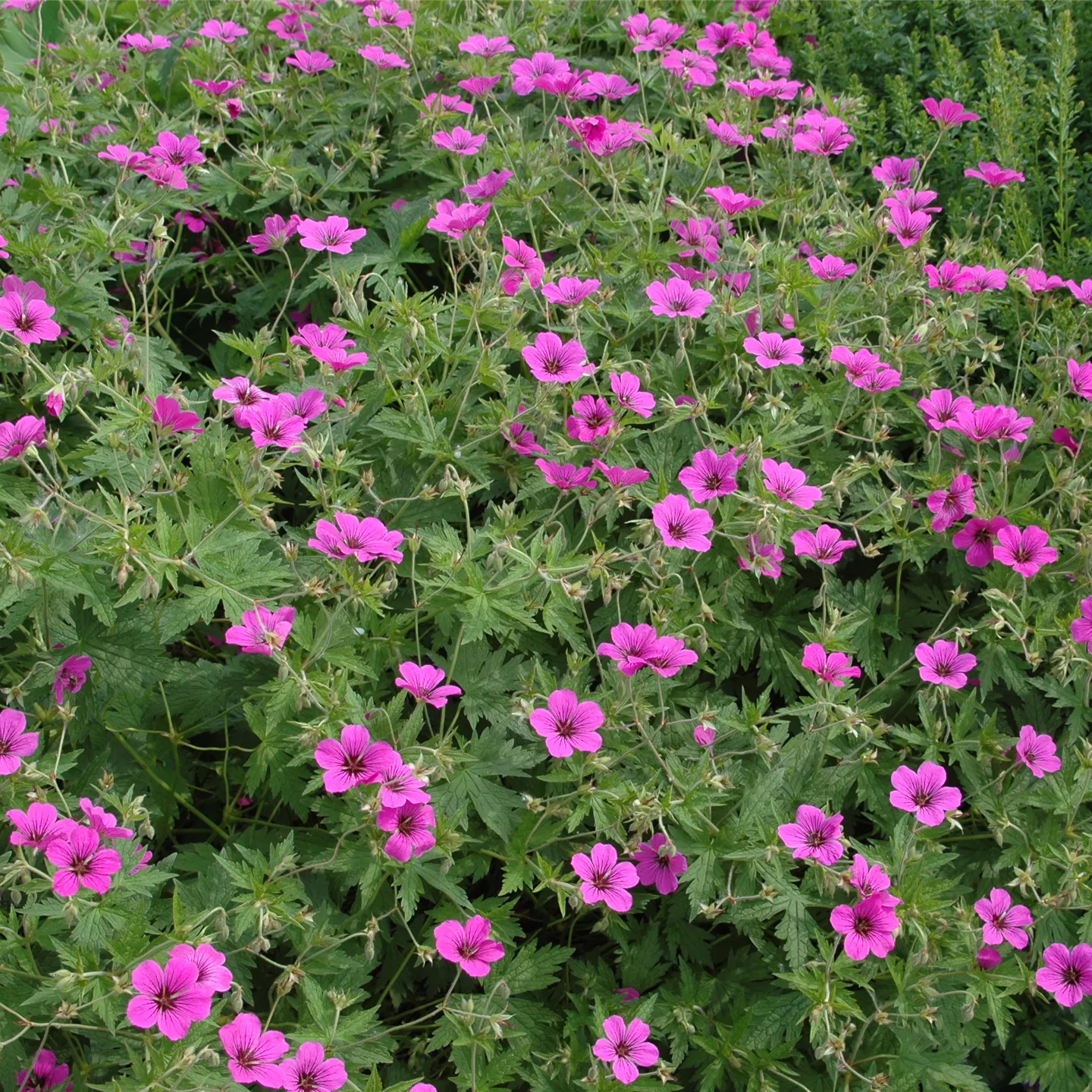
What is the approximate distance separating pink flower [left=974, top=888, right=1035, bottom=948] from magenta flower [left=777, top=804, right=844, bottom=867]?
0.97 ft

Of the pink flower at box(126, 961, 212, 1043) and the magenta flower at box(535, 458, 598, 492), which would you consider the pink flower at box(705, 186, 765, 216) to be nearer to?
the magenta flower at box(535, 458, 598, 492)

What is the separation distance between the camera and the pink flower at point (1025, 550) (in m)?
2.35

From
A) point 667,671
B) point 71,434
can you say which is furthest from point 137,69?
point 667,671

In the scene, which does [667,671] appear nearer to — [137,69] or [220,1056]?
[220,1056]

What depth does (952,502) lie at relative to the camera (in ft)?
8.19

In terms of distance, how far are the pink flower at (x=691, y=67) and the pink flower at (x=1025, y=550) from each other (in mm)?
1522

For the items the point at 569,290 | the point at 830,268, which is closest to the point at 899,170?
the point at 830,268

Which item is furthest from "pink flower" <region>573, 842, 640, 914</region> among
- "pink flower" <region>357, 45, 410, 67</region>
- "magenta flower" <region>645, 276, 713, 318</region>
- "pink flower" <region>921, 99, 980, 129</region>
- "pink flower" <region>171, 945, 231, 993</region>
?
"pink flower" <region>921, 99, 980, 129</region>

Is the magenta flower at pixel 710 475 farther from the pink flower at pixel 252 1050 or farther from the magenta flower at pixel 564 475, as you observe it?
the pink flower at pixel 252 1050

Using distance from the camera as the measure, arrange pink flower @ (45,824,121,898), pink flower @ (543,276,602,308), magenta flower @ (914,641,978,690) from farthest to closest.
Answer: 1. pink flower @ (543,276,602,308)
2. magenta flower @ (914,641,978,690)
3. pink flower @ (45,824,121,898)

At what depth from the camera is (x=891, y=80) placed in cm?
382

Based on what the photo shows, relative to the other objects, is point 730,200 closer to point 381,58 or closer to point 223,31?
point 381,58

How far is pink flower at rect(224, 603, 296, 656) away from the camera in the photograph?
5.99ft

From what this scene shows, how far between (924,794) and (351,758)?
3.25ft
